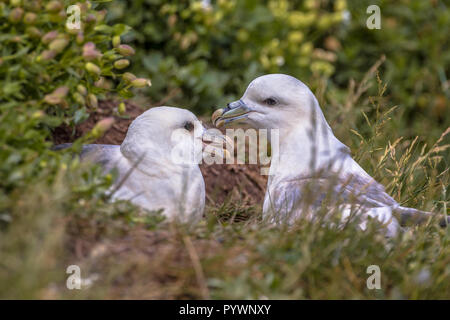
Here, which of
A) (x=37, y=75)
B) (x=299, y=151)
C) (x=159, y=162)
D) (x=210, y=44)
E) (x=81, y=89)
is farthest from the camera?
(x=210, y=44)

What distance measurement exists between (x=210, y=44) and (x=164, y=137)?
2.48m

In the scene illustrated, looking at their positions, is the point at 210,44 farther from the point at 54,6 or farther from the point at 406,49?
the point at 54,6

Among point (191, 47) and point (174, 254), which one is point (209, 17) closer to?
point (191, 47)

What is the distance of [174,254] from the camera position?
87.4 inches

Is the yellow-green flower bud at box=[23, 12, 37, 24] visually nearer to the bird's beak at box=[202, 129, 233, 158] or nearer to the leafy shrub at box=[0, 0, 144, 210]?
the leafy shrub at box=[0, 0, 144, 210]

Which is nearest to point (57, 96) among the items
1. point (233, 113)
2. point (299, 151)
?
point (233, 113)

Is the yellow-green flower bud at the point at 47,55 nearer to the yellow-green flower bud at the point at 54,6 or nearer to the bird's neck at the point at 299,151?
the yellow-green flower bud at the point at 54,6

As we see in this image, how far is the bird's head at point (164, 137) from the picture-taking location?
2.63 metres

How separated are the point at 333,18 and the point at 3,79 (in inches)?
162

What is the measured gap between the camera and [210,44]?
499cm

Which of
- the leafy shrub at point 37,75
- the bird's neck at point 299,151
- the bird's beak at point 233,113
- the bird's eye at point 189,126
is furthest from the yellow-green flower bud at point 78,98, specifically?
the bird's neck at point 299,151

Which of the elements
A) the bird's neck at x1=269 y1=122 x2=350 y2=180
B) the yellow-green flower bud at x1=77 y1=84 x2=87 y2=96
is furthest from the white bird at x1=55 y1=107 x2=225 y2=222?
the bird's neck at x1=269 y1=122 x2=350 y2=180

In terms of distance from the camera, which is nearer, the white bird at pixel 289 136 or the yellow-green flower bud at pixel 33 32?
the yellow-green flower bud at pixel 33 32

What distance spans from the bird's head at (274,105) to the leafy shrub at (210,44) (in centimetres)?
144
